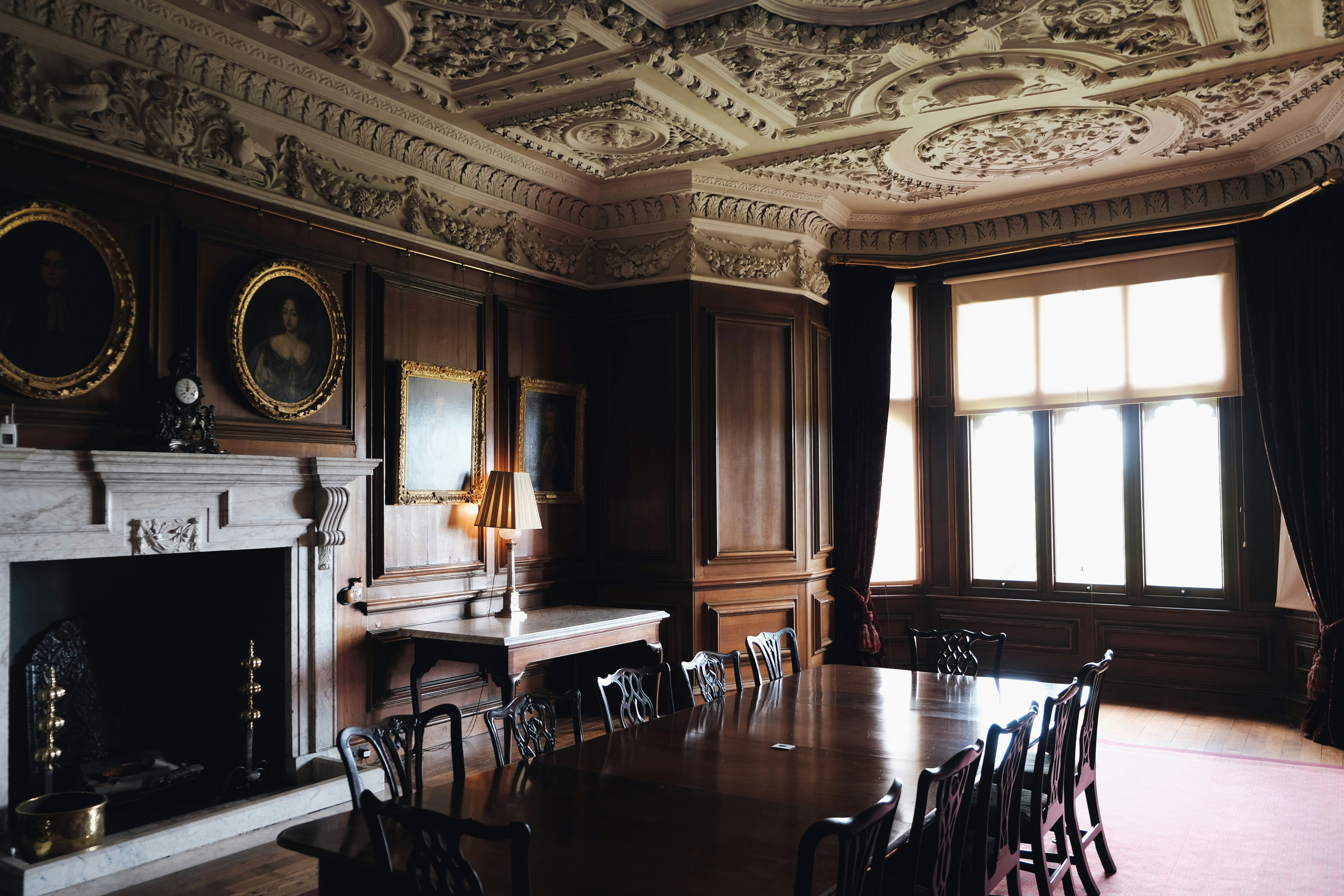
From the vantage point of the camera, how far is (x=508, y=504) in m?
5.49

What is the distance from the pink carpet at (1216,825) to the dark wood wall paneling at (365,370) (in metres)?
3.24

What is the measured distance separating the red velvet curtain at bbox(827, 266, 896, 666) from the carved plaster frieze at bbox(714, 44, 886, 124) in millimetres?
2288

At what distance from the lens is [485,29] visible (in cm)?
422

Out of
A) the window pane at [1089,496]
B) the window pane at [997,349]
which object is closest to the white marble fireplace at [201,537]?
the window pane at [997,349]

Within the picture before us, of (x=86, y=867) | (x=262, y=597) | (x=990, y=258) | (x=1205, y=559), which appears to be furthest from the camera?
(x=990, y=258)

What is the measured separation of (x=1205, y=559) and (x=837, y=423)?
8.75ft

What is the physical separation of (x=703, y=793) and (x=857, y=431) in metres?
4.92

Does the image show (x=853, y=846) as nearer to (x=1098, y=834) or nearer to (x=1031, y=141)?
(x=1098, y=834)

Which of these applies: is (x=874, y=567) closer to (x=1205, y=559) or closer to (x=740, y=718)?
(x=1205, y=559)

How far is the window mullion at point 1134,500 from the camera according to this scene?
6.75 meters

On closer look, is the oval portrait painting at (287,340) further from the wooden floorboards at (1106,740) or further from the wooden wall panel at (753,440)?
the wooden wall panel at (753,440)

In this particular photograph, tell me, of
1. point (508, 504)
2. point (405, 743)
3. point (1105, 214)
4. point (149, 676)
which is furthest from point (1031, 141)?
point (149, 676)

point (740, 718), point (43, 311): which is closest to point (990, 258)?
point (740, 718)

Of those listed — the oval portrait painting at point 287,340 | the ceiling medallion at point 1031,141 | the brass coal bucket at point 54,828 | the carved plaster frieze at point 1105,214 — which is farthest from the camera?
the carved plaster frieze at point 1105,214
